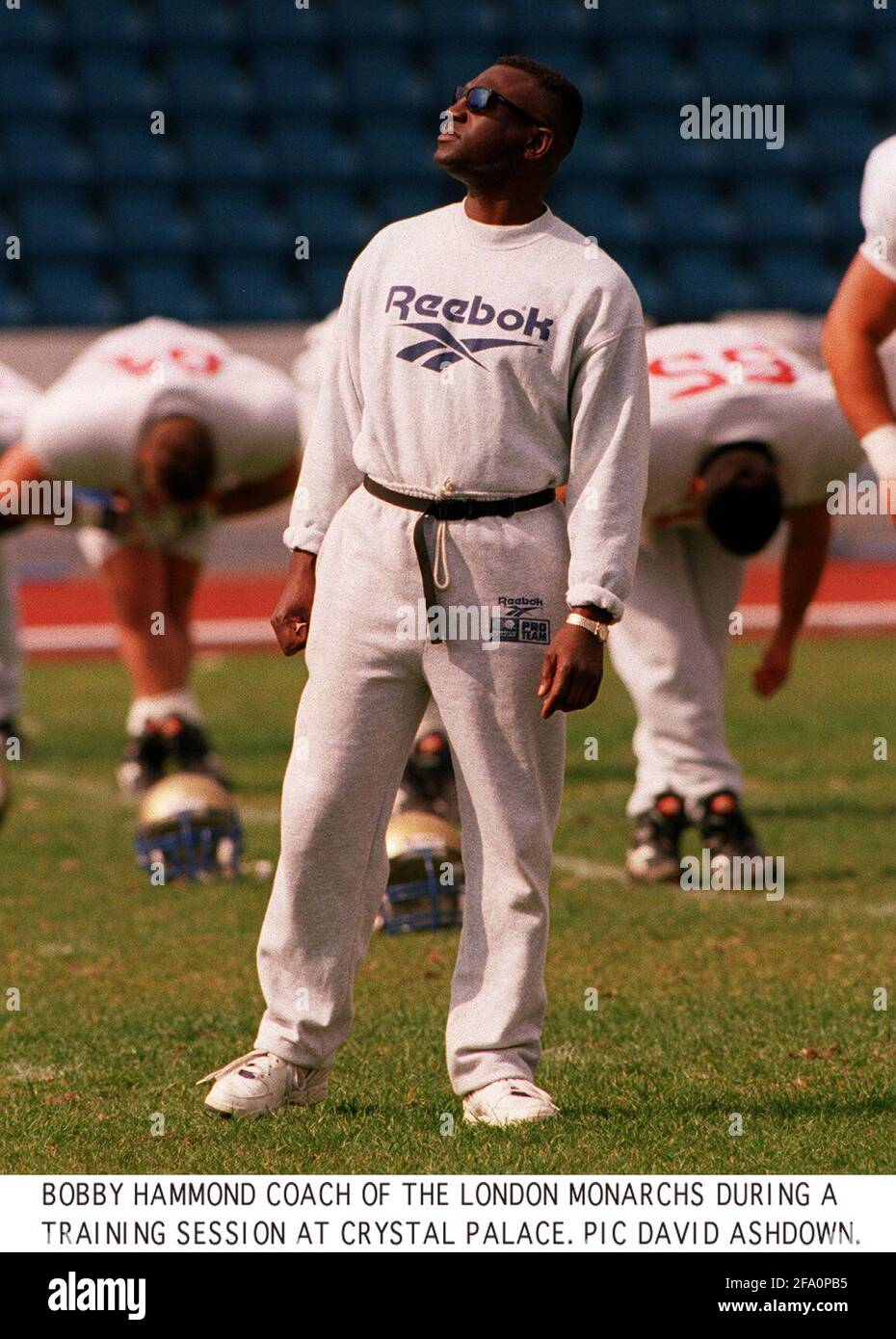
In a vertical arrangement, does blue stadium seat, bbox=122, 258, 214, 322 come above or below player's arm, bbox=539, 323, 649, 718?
above

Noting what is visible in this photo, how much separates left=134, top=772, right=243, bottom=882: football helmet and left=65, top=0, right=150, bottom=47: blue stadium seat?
17.9 m

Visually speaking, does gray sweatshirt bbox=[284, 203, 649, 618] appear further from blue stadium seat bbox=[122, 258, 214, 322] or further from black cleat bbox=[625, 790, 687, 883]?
blue stadium seat bbox=[122, 258, 214, 322]

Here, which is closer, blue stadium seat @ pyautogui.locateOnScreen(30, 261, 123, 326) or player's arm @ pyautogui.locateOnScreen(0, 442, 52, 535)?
player's arm @ pyautogui.locateOnScreen(0, 442, 52, 535)

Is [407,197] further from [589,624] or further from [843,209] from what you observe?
[589,624]

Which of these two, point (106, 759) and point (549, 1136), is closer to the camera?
point (549, 1136)

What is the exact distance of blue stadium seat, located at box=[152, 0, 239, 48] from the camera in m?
23.0

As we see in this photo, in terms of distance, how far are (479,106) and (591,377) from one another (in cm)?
55

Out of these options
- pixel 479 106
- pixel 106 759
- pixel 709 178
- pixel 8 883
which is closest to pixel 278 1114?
pixel 479 106

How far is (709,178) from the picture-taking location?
77.6 ft

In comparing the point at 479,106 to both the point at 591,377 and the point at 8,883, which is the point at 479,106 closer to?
the point at 591,377

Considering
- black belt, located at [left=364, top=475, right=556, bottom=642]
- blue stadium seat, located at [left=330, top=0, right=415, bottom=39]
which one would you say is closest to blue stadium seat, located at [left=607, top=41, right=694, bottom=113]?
blue stadium seat, located at [left=330, top=0, right=415, bottom=39]

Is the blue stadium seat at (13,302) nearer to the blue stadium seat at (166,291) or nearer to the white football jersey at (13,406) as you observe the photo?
the blue stadium seat at (166,291)

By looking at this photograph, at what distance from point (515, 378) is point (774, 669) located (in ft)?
9.81

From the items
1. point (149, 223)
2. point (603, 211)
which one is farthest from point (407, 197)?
point (149, 223)
